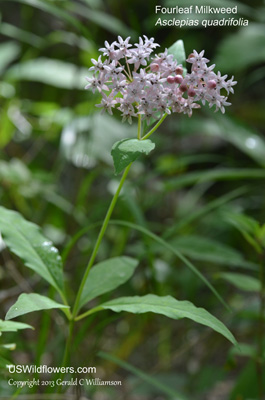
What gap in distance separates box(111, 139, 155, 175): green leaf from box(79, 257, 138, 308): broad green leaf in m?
0.25

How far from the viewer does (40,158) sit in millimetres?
2094

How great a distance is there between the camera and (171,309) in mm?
612

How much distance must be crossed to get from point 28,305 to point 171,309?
0.17 meters

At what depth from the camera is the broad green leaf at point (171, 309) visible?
0.59 meters

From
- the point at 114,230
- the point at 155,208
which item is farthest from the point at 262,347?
the point at 155,208

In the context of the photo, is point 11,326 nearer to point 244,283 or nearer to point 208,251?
point 244,283

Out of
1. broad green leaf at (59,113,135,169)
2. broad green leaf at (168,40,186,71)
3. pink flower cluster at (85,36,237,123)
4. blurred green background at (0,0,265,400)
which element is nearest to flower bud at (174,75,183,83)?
pink flower cluster at (85,36,237,123)

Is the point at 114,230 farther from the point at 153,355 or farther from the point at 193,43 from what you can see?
the point at 193,43

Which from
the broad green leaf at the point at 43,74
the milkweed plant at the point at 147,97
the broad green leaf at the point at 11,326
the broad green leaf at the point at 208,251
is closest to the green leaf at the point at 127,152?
the milkweed plant at the point at 147,97

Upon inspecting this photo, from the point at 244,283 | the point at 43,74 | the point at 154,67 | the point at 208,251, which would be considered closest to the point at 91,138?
the point at 43,74

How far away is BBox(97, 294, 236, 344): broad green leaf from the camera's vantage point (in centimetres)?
59

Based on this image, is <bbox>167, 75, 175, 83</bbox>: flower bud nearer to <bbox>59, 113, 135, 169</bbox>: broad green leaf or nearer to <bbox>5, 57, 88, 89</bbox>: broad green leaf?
<bbox>59, 113, 135, 169</bbox>: broad green leaf

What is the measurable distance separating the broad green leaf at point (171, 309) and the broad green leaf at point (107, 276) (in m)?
0.09

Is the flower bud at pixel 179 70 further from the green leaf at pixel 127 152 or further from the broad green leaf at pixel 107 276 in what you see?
the broad green leaf at pixel 107 276
